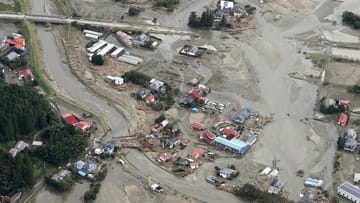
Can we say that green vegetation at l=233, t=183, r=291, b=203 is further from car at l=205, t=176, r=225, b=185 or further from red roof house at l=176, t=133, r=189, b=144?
red roof house at l=176, t=133, r=189, b=144

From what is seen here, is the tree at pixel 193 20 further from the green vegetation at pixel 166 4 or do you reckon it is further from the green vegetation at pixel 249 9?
the green vegetation at pixel 249 9

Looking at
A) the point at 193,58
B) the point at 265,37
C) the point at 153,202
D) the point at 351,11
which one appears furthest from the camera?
the point at 351,11

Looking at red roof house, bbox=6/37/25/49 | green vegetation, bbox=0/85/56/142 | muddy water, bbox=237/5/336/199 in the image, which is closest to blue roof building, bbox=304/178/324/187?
muddy water, bbox=237/5/336/199

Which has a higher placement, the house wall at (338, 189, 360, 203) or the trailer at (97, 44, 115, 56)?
the trailer at (97, 44, 115, 56)

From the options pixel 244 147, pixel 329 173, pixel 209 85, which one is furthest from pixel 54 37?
pixel 329 173

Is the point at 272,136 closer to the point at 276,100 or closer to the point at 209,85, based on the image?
the point at 276,100

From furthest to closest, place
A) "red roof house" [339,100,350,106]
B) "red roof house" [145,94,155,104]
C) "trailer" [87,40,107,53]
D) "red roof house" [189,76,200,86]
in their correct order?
"trailer" [87,40,107,53]
"red roof house" [189,76,200,86]
"red roof house" [339,100,350,106]
"red roof house" [145,94,155,104]
